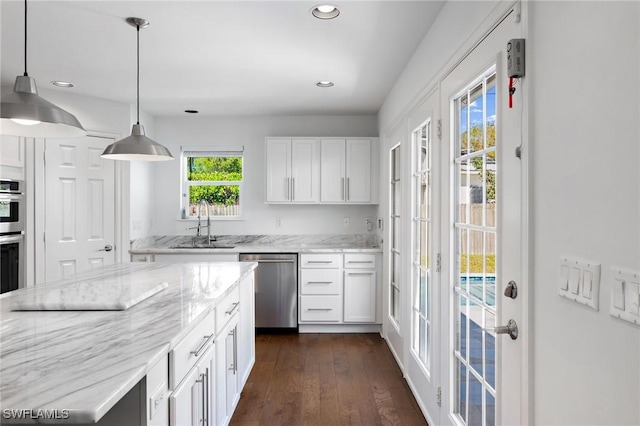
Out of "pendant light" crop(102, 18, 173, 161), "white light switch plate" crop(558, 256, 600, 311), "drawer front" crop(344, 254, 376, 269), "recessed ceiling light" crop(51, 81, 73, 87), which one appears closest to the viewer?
"white light switch plate" crop(558, 256, 600, 311)

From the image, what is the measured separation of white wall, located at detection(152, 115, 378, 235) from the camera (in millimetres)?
4992

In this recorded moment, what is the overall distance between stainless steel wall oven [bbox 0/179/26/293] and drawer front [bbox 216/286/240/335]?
242cm

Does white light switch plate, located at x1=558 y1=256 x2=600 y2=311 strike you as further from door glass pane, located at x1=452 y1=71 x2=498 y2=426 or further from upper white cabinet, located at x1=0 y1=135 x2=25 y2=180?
upper white cabinet, located at x1=0 y1=135 x2=25 y2=180

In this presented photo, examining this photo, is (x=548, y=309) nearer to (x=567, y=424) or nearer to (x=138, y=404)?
(x=567, y=424)


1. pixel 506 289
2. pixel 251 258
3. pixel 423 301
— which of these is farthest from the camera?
pixel 251 258

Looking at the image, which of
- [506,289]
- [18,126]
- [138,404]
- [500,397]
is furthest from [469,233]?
[18,126]

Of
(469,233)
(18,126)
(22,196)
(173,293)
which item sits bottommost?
(173,293)

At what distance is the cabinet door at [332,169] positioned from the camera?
467cm

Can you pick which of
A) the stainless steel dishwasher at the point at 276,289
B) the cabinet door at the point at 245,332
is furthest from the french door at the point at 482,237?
the stainless steel dishwasher at the point at 276,289

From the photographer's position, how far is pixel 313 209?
4.99m

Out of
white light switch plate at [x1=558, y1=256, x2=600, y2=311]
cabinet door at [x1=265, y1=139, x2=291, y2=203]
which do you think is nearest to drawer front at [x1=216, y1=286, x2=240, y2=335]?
white light switch plate at [x1=558, y1=256, x2=600, y2=311]

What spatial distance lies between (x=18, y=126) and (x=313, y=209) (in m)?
3.44

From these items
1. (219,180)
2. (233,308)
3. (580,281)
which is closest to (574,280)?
(580,281)
